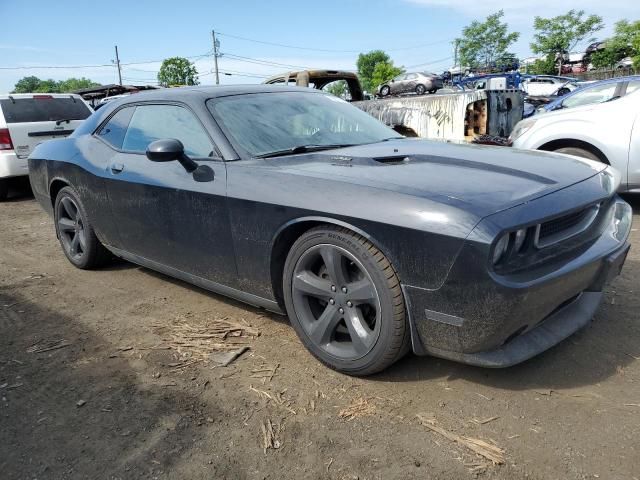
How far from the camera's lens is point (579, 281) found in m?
2.35

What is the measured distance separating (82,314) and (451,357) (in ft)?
8.59

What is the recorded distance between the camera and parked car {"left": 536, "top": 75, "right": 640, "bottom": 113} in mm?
6020

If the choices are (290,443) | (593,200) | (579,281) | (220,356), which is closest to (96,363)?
(220,356)

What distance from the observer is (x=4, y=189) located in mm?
8398

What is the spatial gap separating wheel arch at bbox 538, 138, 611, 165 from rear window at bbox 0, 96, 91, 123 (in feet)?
24.2

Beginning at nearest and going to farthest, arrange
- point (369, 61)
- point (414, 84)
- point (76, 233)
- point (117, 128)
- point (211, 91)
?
point (211, 91) → point (117, 128) → point (76, 233) → point (414, 84) → point (369, 61)

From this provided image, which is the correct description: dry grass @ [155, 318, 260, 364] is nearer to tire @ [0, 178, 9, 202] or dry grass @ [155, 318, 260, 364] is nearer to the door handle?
the door handle

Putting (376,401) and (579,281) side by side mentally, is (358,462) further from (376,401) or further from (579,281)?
(579,281)

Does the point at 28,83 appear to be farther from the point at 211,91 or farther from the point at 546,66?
the point at 211,91

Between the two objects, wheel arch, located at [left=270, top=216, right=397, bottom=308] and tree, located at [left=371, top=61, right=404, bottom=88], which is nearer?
wheel arch, located at [left=270, top=216, right=397, bottom=308]

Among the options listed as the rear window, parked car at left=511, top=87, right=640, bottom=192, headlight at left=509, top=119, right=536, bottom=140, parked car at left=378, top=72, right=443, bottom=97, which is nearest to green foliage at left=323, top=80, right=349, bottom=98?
headlight at left=509, top=119, right=536, bottom=140

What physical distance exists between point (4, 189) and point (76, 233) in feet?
16.5

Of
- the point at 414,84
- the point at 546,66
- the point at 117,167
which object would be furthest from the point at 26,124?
the point at 546,66

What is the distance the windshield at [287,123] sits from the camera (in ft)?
10.1
